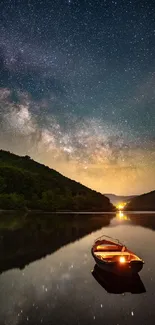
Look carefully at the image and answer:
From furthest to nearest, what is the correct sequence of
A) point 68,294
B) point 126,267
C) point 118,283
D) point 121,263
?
1. point 118,283
2. point 121,263
3. point 126,267
4. point 68,294

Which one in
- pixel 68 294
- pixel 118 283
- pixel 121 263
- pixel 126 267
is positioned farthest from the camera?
pixel 118 283

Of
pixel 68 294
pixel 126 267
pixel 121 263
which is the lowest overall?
pixel 68 294

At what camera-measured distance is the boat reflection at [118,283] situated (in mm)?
17484

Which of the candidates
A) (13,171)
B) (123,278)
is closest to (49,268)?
(123,278)

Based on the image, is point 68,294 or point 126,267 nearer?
point 68,294

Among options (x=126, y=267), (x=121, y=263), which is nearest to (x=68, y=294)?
(x=121, y=263)

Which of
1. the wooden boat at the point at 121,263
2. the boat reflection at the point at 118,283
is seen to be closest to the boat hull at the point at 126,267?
the wooden boat at the point at 121,263

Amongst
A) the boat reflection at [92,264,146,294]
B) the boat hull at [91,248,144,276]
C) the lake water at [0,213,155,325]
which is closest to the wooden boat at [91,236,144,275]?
the boat hull at [91,248,144,276]

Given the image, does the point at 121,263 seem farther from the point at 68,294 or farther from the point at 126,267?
the point at 68,294

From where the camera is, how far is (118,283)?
1908 cm

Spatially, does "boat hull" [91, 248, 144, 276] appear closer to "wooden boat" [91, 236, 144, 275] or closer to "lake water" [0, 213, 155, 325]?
"wooden boat" [91, 236, 144, 275]

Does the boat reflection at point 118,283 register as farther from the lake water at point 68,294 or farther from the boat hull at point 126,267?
the boat hull at point 126,267

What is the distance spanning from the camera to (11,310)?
14195 millimetres

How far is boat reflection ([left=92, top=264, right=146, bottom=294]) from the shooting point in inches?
688
